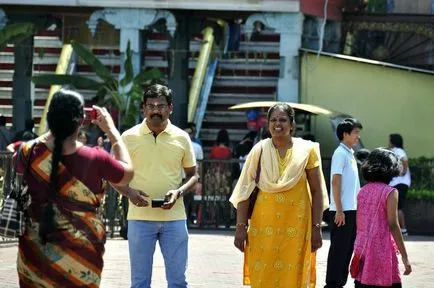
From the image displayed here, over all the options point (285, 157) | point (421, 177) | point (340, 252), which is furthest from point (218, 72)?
point (285, 157)

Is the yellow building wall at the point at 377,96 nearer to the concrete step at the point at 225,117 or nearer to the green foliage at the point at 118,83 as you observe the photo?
the concrete step at the point at 225,117

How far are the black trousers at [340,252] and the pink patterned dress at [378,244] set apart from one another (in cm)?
255

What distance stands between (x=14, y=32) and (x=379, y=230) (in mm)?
16746

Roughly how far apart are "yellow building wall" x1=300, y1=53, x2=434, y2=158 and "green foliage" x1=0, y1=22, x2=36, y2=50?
5177 mm

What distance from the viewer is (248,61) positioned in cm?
2947

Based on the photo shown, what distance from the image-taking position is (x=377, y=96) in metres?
26.6

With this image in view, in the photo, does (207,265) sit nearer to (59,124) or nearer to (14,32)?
(59,124)

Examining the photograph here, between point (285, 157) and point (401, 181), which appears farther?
point (401, 181)

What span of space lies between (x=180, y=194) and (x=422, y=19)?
18.5 meters

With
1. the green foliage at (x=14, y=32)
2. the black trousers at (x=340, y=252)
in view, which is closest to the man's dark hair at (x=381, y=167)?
the black trousers at (x=340, y=252)

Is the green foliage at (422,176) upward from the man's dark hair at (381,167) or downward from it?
downward

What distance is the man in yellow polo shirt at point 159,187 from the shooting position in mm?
10445

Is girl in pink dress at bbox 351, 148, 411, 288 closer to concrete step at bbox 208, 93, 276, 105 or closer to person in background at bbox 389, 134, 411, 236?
person in background at bbox 389, 134, 411, 236

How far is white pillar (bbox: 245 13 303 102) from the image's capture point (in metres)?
26.2
